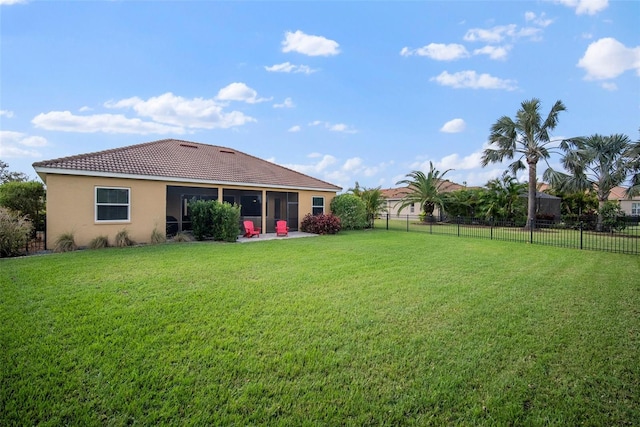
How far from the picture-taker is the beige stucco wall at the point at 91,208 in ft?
35.2

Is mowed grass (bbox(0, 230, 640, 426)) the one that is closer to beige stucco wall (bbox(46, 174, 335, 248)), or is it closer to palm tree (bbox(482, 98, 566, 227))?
beige stucco wall (bbox(46, 174, 335, 248))

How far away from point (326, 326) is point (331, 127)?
19481mm

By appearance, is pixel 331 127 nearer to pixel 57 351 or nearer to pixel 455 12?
pixel 455 12

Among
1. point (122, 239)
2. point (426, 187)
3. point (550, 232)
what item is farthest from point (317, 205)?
point (550, 232)

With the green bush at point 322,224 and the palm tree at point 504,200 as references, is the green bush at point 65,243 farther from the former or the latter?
the palm tree at point 504,200

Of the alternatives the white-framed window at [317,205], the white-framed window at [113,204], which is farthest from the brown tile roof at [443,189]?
the white-framed window at [113,204]

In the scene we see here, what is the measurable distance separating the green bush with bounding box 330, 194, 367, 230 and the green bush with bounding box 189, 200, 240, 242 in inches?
309

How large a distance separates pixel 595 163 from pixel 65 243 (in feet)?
99.7

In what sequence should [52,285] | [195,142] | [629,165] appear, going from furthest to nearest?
1. [195,142]
2. [629,165]
3. [52,285]

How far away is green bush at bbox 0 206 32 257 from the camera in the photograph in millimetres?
9172

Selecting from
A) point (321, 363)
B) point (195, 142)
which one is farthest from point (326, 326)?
point (195, 142)

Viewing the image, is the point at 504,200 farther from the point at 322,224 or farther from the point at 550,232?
the point at 322,224

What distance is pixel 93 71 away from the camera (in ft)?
41.1

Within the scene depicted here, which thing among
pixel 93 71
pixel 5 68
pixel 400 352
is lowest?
pixel 400 352
